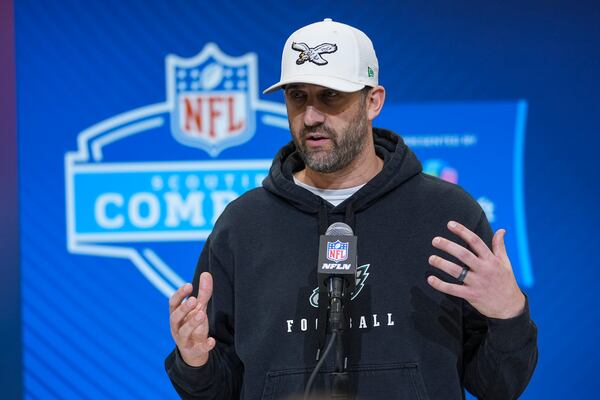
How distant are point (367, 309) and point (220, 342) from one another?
1.21ft

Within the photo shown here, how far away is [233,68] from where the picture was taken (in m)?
3.09

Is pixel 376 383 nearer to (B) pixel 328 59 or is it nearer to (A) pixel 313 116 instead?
(A) pixel 313 116

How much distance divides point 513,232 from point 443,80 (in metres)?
0.66

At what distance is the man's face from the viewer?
1696 mm

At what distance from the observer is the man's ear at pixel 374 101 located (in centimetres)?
180

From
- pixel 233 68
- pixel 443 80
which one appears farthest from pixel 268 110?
pixel 443 80

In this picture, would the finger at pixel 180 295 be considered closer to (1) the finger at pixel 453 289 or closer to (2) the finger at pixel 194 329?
(2) the finger at pixel 194 329

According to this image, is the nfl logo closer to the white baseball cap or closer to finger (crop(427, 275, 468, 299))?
finger (crop(427, 275, 468, 299))

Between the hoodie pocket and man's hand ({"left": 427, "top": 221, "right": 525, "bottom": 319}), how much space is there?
22cm

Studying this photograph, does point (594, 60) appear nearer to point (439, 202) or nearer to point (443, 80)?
point (443, 80)

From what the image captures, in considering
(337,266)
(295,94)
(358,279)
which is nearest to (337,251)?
(337,266)

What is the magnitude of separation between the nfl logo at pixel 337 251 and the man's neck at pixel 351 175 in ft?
1.24

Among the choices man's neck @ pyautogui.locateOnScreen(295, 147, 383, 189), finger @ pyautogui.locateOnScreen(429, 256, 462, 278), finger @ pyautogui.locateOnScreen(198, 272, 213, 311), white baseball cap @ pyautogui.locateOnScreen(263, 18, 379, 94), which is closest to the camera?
finger @ pyautogui.locateOnScreen(429, 256, 462, 278)

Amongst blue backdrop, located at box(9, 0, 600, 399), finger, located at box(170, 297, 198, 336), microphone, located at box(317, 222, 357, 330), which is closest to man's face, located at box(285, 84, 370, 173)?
microphone, located at box(317, 222, 357, 330)
